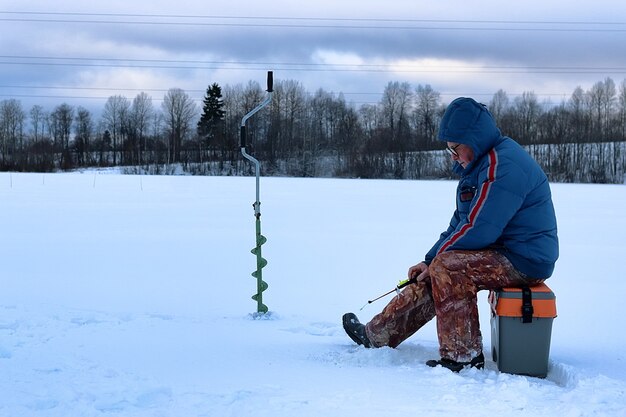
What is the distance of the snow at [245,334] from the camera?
3006mm

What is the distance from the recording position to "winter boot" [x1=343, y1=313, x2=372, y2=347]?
13.8 ft

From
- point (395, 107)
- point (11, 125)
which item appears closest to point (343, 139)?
point (395, 107)

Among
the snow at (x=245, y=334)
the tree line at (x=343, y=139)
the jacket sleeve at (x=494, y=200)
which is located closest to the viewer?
the snow at (x=245, y=334)

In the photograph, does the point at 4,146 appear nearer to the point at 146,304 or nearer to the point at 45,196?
the point at 45,196

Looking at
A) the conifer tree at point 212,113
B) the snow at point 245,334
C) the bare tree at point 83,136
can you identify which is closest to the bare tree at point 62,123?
the bare tree at point 83,136

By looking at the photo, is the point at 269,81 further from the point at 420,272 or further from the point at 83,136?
the point at 83,136

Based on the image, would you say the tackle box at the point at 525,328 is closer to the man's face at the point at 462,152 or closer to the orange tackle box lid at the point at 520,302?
the orange tackle box lid at the point at 520,302

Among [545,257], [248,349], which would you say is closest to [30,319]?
[248,349]

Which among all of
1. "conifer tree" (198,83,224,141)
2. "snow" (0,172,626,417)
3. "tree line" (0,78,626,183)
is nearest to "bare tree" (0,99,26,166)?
"tree line" (0,78,626,183)

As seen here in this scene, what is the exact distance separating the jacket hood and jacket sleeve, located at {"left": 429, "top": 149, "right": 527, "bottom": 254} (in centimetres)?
8

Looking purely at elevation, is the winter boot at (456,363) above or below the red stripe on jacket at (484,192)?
below

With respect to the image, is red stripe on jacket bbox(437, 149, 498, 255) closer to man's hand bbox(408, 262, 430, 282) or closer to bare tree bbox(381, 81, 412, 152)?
man's hand bbox(408, 262, 430, 282)

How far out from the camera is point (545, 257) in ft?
11.9

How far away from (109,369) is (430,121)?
70033 mm
